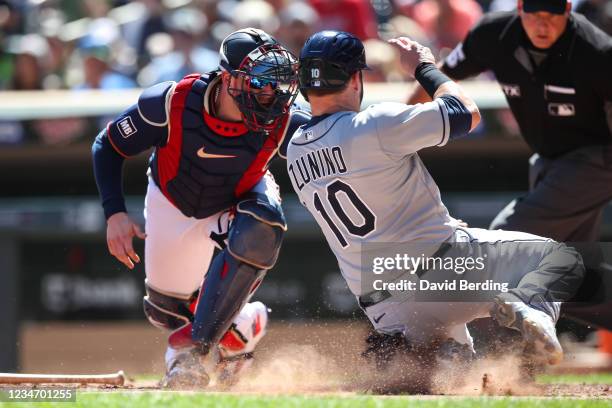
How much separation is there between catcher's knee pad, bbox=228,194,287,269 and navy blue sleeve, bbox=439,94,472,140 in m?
1.24

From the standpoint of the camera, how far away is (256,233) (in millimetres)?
5270

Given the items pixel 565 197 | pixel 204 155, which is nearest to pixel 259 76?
pixel 204 155

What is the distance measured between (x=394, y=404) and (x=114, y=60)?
764cm

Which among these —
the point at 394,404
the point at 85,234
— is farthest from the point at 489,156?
the point at 394,404

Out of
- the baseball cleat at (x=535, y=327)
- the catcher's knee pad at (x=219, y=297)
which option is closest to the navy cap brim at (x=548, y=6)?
the baseball cleat at (x=535, y=327)

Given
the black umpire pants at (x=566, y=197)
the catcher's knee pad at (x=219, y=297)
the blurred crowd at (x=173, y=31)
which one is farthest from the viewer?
the blurred crowd at (x=173, y=31)

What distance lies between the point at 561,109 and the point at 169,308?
2.67 metres

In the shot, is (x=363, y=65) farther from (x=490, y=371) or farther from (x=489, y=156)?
(x=489, y=156)

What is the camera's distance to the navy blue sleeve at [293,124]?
5.50m

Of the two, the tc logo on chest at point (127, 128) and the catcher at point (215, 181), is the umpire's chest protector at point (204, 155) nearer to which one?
the catcher at point (215, 181)

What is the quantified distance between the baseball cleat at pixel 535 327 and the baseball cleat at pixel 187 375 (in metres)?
1.57

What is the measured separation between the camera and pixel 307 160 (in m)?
4.75

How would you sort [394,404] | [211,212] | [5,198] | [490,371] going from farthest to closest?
[5,198]
[211,212]
[490,371]
[394,404]

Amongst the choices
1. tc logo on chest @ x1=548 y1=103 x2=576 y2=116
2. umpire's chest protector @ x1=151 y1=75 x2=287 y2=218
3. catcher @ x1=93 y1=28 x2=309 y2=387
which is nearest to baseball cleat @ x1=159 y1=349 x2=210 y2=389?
catcher @ x1=93 y1=28 x2=309 y2=387
